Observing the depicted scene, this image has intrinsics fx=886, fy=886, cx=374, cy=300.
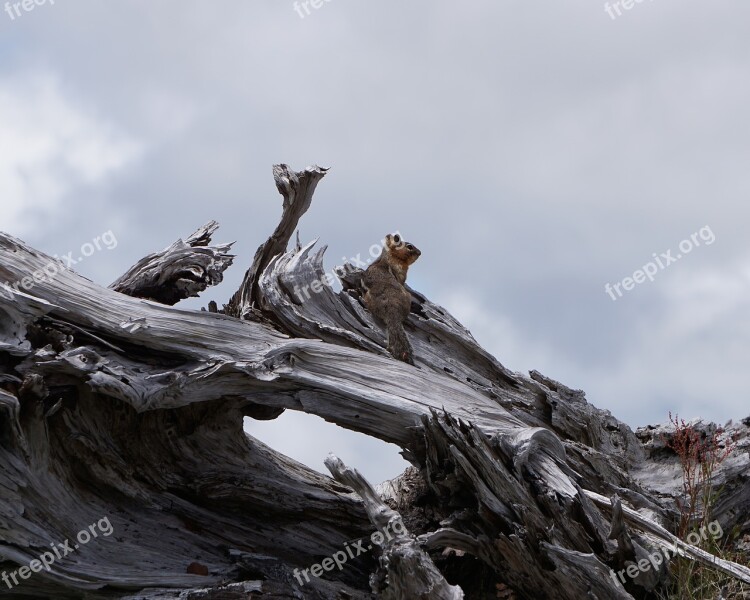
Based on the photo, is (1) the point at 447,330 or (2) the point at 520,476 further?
(1) the point at 447,330

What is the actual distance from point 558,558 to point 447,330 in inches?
153

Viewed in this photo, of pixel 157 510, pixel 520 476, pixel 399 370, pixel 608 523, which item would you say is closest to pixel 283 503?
pixel 157 510

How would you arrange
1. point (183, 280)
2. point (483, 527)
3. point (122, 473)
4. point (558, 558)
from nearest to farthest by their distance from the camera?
point (558, 558) → point (483, 527) → point (122, 473) → point (183, 280)

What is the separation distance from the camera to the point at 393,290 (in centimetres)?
1105

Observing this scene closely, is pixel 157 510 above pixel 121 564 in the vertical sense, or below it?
above

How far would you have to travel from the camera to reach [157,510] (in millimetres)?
9242

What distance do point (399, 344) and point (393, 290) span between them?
888 mm

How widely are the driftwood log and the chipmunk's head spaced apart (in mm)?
1937

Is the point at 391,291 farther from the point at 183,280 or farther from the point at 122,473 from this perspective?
the point at 122,473

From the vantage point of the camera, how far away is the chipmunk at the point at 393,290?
34.4 ft
